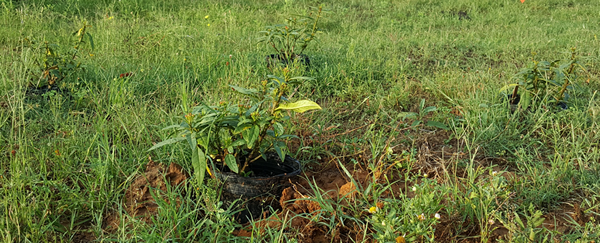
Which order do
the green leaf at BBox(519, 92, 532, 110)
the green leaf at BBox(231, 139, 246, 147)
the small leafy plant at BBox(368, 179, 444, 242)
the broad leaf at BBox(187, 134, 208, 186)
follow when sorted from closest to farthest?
1. the small leafy plant at BBox(368, 179, 444, 242)
2. the broad leaf at BBox(187, 134, 208, 186)
3. the green leaf at BBox(231, 139, 246, 147)
4. the green leaf at BBox(519, 92, 532, 110)

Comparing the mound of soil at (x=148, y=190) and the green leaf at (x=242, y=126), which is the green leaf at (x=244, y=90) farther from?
the mound of soil at (x=148, y=190)

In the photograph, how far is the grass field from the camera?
6.74 feet

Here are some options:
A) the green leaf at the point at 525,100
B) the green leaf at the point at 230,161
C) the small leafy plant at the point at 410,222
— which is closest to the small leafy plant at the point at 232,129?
the green leaf at the point at 230,161

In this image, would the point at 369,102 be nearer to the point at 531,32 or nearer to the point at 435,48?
the point at 435,48

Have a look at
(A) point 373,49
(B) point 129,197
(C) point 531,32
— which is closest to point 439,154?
(B) point 129,197

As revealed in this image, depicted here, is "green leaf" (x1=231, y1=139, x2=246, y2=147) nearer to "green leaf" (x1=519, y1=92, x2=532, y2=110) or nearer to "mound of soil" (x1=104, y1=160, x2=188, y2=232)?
"mound of soil" (x1=104, y1=160, x2=188, y2=232)

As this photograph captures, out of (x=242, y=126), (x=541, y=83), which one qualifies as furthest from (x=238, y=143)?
(x=541, y=83)

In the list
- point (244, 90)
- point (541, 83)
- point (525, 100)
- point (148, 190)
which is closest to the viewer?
point (244, 90)

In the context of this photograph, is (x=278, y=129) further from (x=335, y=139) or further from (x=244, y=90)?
(x=335, y=139)

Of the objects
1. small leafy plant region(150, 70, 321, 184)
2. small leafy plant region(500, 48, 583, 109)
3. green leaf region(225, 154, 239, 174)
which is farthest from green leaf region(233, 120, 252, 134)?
small leafy plant region(500, 48, 583, 109)

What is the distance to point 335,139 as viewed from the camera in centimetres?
297

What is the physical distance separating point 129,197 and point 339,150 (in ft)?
4.13

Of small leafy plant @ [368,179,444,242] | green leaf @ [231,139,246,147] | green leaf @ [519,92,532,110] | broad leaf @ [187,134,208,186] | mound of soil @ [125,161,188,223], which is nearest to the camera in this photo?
small leafy plant @ [368,179,444,242]

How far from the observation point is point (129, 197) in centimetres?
232
